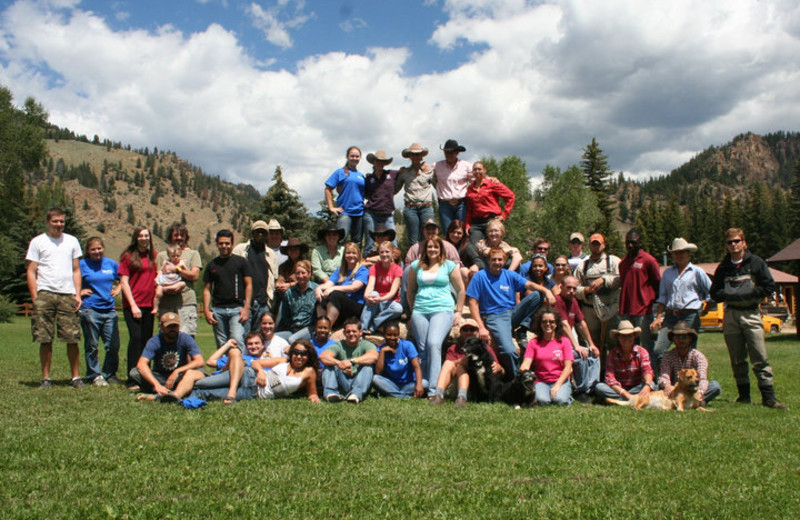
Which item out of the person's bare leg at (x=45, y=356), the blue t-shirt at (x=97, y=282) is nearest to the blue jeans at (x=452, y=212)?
the blue t-shirt at (x=97, y=282)

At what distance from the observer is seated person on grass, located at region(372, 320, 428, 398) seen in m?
7.46

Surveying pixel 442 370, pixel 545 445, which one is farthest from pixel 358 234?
pixel 545 445

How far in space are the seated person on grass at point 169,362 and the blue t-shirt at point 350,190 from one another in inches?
153

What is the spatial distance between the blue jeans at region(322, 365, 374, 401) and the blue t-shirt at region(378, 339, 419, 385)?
0.29 meters

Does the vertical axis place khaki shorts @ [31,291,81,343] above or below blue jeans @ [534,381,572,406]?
above

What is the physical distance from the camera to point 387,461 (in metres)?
4.46

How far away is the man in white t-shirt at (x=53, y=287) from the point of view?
752 cm

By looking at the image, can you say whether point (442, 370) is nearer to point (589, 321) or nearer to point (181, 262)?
point (589, 321)

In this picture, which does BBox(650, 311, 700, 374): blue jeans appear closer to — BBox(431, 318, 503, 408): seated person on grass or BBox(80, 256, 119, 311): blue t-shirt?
BBox(431, 318, 503, 408): seated person on grass

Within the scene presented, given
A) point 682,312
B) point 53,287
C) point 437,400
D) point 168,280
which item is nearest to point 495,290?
point 437,400

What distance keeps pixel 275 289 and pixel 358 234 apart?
6.53 ft

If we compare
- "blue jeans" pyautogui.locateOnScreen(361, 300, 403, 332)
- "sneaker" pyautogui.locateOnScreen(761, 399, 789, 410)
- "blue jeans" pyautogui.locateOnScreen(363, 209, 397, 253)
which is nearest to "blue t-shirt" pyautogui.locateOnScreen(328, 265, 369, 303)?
"blue jeans" pyautogui.locateOnScreen(361, 300, 403, 332)

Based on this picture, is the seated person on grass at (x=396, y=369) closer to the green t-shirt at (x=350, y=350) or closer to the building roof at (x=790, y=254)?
Result: the green t-shirt at (x=350, y=350)

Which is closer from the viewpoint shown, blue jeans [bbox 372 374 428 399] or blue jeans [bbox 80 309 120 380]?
blue jeans [bbox 372 374 428 399]
